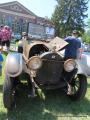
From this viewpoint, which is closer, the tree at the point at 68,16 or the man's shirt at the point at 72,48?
the man's shirt at the point at 72,48

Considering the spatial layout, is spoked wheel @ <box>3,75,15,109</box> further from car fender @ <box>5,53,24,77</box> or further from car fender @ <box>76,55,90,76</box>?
car fender @ <box>76,55,90,76</box>

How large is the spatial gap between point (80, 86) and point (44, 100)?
92 cm

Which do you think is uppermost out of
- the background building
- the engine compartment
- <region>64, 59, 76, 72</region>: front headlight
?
the engine compartment

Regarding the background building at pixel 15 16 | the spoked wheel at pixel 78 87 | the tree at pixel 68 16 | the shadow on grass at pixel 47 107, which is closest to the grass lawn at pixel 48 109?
the shadow on grass at pixel 47 107

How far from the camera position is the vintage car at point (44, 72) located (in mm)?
6202

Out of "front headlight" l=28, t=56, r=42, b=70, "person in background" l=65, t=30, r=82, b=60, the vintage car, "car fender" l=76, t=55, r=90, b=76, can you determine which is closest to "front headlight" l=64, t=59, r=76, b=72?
the vintage car

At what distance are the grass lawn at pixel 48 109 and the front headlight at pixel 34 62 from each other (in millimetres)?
937

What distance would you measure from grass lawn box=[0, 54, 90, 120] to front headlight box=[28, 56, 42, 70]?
937 millimetres

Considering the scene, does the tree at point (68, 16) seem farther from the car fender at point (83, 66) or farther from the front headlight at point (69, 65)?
the front headlight at point (69, 65)

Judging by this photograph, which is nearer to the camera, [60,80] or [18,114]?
[18,114]

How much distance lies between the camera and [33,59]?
6.35 meters

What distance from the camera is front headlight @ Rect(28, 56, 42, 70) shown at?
635 centimetres

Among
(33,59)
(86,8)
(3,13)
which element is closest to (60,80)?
(33,59)

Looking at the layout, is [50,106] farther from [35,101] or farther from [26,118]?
[26,118]
